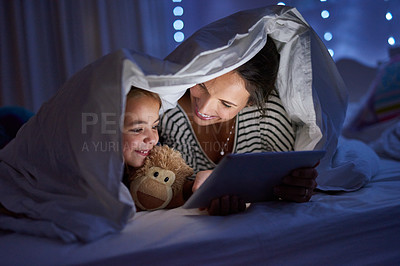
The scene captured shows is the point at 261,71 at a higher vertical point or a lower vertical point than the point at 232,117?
higher

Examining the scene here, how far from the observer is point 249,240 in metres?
0.71

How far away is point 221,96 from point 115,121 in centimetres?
49

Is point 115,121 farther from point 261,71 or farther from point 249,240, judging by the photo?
point 261,71

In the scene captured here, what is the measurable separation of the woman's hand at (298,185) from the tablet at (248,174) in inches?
0.7

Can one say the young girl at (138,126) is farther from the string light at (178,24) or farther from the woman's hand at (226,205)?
the string light at (178,24)

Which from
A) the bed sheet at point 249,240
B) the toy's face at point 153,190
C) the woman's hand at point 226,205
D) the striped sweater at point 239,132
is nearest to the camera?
the bed sheet at point 249,240

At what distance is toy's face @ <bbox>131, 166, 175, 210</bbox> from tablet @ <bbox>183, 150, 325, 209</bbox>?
6.3 inches

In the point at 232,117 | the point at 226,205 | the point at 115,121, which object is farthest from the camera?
the point at 232,117

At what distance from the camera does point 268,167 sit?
0.80 metres

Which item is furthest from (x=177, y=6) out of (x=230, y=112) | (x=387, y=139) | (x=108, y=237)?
(x=108, y=237)

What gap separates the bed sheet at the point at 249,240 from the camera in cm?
65

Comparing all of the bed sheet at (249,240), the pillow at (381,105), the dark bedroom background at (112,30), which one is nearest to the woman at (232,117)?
the bed sheet at (249,240)

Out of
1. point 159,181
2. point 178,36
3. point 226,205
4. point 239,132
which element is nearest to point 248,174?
point 226,205

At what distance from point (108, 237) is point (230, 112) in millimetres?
639
